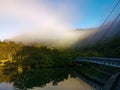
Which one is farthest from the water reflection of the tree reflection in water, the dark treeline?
the dark treeline

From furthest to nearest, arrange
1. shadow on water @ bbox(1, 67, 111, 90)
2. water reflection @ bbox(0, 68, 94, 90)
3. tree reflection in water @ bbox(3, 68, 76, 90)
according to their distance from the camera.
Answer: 1. tree reflection in water @ bbox(3, 68, 76, 90)
2. shadow on water @ bbox(1, 67, 111, 90)
3. water reflection @ bbox(0, 68, 94, 90)

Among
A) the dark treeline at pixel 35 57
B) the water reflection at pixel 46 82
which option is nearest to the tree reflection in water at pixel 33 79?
the water reflection at pixel 46 82

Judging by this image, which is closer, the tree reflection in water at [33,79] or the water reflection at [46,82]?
the water reflection at [46,82]

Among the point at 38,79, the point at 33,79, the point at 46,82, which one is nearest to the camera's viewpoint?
the point at 46,82

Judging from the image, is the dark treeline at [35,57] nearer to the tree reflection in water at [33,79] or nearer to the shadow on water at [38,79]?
the tree reflection in water at [33,79]

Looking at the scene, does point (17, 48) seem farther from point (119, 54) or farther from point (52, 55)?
point (119, 54)

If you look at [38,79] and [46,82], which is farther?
[38,79]

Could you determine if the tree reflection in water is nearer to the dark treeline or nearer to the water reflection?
the water reflection

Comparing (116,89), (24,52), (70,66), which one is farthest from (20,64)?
(116,89)

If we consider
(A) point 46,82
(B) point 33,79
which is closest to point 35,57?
(B) point 33,79

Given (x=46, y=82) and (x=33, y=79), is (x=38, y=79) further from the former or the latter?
(x=46, y=82)

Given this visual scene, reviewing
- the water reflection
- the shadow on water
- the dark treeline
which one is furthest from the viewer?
the dark treeline
